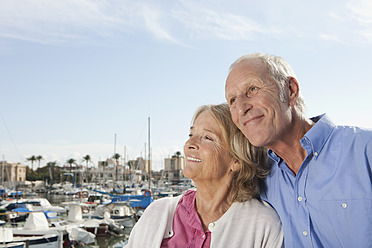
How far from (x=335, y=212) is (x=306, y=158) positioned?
0.33 metres

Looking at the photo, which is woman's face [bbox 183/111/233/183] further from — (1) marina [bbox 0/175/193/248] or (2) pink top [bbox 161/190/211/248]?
(1) marina [bbox 0/175/193/248]

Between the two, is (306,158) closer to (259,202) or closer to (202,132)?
(259,202)

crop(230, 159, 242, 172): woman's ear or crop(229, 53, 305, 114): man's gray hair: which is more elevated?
crop(229, 53, 305, 114): man's gray hair

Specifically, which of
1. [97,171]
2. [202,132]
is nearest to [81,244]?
[202,132]

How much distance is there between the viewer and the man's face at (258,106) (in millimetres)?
2035

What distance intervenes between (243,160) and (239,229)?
1.54 ft

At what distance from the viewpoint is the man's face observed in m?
2.04

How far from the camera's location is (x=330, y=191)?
1.83 meters

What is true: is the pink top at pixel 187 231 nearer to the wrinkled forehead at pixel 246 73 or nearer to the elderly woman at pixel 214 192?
the elderly woman at pixel 214 192

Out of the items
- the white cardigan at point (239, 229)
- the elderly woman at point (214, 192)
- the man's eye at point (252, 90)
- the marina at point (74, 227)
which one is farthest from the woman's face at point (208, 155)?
the marina at point (74, 227)

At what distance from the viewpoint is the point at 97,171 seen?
95500mm

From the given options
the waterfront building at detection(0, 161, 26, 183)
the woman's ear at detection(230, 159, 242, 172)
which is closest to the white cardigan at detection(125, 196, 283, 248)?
the woman's ear at detection(230, 159, 242, 172)

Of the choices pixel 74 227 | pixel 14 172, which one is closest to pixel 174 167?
pixel 14 172

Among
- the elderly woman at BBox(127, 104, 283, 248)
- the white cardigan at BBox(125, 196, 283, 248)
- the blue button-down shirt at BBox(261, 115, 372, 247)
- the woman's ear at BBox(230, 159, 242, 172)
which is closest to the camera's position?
the blue button-down shirt at BBox(261, 115, 372, 247)
